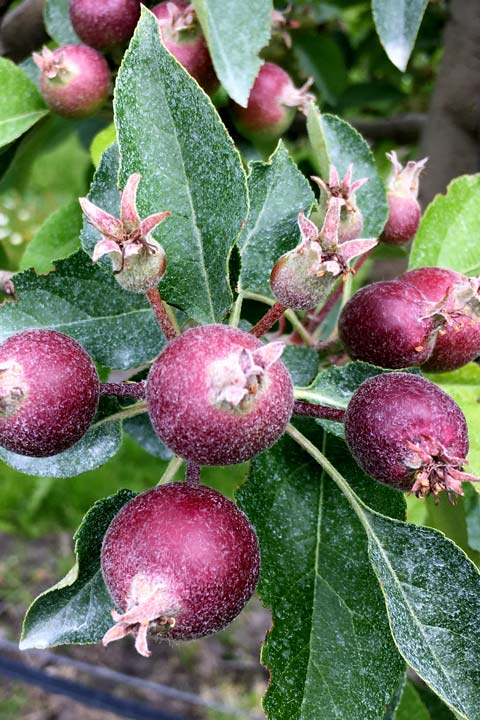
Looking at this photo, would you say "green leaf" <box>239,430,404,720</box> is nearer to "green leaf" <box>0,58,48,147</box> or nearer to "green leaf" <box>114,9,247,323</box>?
"green leaf" <box>114,9,247,323</box>

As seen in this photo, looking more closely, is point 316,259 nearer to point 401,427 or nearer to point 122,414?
point 401,427

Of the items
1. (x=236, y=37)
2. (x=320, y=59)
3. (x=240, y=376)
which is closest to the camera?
(x=240, y=376)

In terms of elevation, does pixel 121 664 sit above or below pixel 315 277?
below

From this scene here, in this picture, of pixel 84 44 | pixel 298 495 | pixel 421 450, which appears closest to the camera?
pixel 421 450

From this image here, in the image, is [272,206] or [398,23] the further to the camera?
[398,23]

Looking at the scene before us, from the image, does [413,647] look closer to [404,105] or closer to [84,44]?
[84,44]

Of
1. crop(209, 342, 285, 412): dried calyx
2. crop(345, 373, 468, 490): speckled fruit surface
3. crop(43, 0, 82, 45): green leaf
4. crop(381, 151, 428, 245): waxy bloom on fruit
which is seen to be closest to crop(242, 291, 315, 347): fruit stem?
crop(381, 151, 428, 245): waxy bloom on fruit

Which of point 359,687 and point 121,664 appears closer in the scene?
point 359,687

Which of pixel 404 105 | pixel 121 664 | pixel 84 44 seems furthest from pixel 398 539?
pixel 121 664

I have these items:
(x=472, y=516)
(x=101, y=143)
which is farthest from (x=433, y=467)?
(x=101, y=143)
